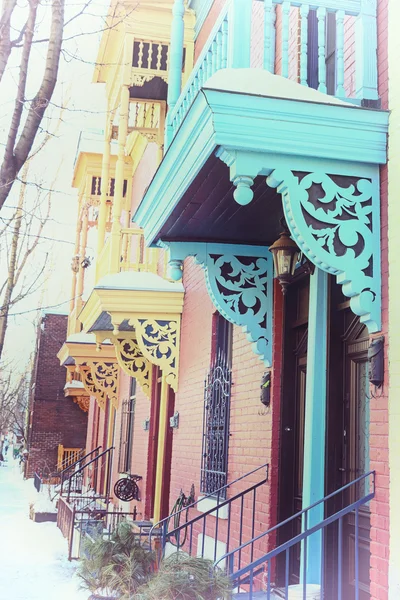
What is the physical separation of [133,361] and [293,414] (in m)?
5.78

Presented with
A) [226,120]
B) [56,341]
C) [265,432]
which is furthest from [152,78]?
[56,341]

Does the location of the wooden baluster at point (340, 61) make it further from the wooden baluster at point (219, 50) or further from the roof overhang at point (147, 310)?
the roof overhang at point (147, 310)

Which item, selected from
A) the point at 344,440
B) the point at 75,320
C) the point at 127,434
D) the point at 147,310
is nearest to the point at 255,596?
the point at 344,440

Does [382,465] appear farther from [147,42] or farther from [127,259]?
[147,42]

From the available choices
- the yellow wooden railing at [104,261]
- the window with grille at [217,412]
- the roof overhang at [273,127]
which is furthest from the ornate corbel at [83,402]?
the roof overhang at [273,127]

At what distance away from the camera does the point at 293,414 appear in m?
6.09

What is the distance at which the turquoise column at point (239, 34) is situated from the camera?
4430 millimetres

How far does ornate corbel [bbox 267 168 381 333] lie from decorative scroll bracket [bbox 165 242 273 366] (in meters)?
1.96

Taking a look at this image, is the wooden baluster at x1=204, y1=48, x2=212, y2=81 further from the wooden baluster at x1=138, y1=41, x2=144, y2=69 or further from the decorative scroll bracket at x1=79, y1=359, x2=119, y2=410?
the decorative scroll bracket at x1=79, y1=359, x2=119, y2=410

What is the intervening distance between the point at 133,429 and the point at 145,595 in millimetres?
9300

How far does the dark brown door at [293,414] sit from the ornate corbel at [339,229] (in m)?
1.87

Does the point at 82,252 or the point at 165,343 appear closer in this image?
the point at 165,343

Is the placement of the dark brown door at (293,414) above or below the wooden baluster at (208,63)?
below

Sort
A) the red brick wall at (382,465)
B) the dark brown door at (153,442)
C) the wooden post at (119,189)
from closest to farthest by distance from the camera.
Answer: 1. the red brick wall at (382,465)
2. the wooden post at (119,189)
3. the dark brown door at (153,442)
